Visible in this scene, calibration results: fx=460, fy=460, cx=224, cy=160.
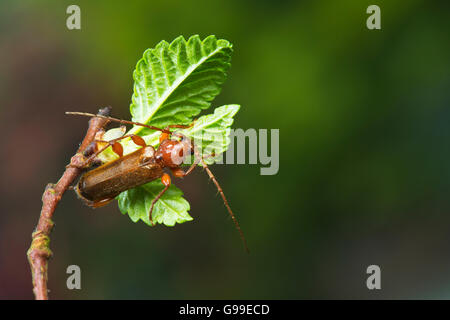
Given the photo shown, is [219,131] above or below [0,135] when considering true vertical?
below

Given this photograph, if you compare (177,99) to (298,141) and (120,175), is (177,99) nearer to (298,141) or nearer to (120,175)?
(120,175)

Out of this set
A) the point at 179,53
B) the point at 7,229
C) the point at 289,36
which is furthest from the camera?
the point at 7,229

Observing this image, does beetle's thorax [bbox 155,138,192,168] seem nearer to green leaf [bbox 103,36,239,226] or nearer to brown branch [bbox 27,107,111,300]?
green leaf [bbox 103,36,239,226]

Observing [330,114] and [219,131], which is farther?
[330,114]

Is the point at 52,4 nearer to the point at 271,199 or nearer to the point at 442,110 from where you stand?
the point at 271,199

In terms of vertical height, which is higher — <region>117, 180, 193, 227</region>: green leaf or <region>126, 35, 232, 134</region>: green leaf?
<region>126, 35, 232, 134</region>: green leaf

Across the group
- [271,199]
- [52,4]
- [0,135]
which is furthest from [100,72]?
[271,199]

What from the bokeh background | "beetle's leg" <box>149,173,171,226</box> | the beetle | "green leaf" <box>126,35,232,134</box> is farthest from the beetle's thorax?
the bokeh background

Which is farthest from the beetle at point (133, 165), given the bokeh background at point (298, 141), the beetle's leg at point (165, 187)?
the bokeh background at point (298, 141)
